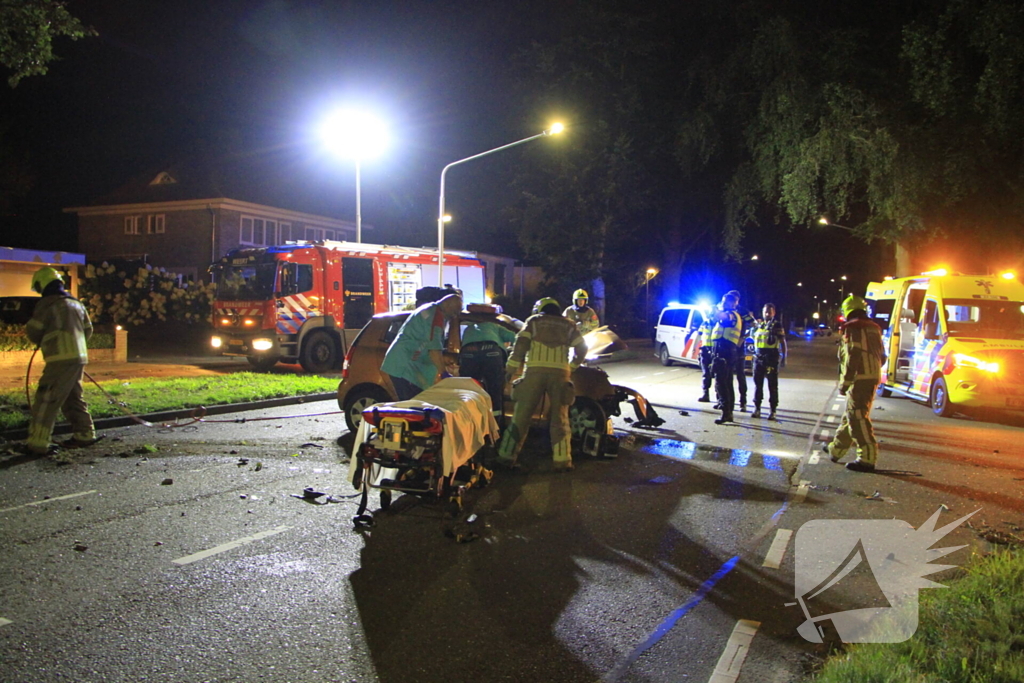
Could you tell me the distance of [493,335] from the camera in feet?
26.8

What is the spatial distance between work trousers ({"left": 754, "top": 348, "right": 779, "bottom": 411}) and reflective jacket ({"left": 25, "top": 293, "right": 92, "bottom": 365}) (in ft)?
32.6

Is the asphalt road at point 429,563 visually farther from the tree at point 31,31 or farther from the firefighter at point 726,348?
the tree at point 31,31

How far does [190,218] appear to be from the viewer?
112 feet

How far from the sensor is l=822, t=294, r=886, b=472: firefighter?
8.18m

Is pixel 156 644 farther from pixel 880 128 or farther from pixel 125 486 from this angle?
pixel 880 128

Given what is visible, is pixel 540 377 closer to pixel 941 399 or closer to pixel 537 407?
pixel 537 407

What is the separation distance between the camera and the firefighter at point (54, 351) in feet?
26.4

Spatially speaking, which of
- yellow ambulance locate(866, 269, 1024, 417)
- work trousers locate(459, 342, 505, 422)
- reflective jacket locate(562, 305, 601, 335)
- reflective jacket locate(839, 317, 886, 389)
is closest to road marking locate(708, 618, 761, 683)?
work trousers locate(459, 342, 505, 422)

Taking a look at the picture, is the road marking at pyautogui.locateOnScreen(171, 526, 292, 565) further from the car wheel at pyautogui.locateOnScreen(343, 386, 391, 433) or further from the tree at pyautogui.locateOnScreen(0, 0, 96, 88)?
the tree at pyautogui.locateOnScreen(0, 0, 96, 88)

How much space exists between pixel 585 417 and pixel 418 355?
243 cm

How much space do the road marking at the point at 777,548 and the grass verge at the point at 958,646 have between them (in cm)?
95

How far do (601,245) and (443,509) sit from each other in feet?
93.3

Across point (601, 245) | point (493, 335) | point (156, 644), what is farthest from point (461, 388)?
point (601, 245)

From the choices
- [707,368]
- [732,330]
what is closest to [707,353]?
[707,368]
